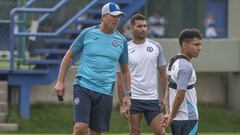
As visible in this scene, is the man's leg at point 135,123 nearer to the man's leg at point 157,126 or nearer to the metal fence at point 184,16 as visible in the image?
the man's leg at point 157,126

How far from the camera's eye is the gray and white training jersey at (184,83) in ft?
26.0

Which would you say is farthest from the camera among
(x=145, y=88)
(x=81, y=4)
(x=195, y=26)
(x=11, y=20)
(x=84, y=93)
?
(x=195, y=26)

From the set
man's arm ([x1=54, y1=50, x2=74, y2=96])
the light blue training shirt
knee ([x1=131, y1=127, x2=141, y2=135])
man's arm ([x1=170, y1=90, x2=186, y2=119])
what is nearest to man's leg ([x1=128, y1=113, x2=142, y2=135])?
knee ([x1=131, y1=127, x2=141, y2=135])

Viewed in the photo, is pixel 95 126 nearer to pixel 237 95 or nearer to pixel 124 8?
pixel 124 8

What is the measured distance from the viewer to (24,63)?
16609 mm

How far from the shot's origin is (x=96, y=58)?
9.61 m

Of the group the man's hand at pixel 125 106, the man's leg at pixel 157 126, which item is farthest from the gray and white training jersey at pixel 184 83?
the man's leg at pixel 157 126

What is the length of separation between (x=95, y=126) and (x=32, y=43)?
6.98 m

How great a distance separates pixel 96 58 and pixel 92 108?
608mm

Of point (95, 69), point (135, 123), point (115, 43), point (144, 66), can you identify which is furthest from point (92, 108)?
point (144, 66)

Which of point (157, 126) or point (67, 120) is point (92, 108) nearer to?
point (157, 126)

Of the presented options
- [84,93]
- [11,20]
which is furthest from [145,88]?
[11,20]

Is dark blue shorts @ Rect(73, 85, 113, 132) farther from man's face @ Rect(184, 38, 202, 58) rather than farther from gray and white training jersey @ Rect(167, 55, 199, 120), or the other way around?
man's face @ Rect(184, 38, 202, 58)

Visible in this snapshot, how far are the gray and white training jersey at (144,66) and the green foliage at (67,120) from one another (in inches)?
196
